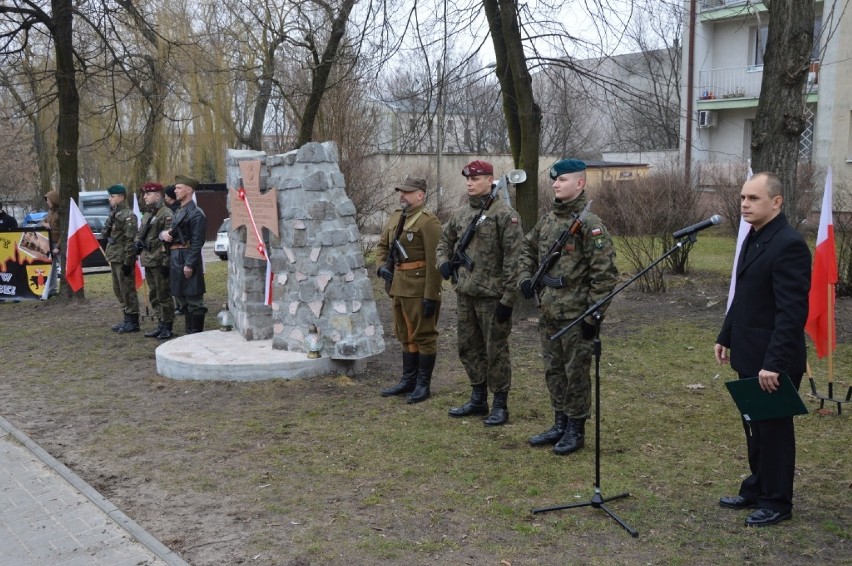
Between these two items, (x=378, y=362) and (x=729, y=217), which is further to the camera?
(x=729, y=217)

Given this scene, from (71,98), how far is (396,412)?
9.95 meters

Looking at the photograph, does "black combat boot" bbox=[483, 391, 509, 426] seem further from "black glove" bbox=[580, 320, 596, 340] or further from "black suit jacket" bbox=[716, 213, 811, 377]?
"black suit jacket" bbox=[716, 213, 811, 377]

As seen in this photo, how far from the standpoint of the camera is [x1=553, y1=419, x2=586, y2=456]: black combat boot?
572 centimetres

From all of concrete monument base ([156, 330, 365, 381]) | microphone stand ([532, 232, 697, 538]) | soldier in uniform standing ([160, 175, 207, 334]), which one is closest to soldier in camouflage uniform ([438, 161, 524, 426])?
microphone stand ([532, 232, 697, 538])

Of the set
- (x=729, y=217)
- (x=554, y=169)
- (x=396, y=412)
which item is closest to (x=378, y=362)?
(x=396, y=412)

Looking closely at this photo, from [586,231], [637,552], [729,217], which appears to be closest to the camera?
[637,552]

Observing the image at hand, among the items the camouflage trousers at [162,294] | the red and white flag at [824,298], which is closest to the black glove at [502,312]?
the red and white flag at [824,298]

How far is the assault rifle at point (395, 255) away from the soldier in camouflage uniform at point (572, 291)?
1582 mm

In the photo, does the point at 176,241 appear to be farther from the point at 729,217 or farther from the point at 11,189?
the point at 11,189

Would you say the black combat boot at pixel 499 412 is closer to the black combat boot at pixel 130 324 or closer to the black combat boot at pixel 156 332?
the black combat boot at pixel 156 332

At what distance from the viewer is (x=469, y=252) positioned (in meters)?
6.48

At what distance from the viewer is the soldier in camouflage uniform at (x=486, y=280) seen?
6266 millimetres

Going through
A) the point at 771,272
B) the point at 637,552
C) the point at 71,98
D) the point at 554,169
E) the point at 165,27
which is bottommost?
the point at 637,552

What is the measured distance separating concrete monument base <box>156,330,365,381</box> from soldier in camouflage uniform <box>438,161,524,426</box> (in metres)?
2.02
